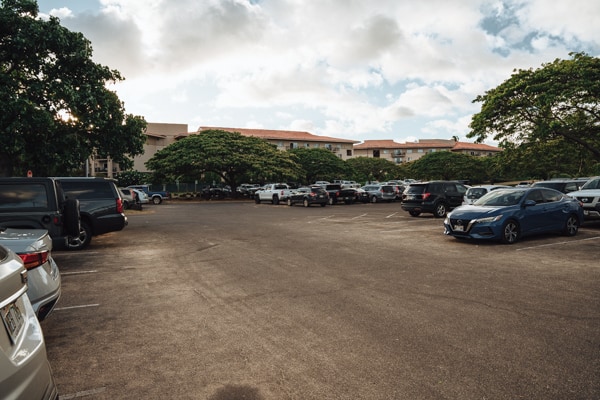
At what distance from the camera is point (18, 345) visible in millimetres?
1967

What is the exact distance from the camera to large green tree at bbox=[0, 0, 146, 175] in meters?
14.9

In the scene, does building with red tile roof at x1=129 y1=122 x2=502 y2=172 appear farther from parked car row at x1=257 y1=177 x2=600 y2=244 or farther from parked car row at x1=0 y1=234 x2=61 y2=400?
parked car row at x1=0 y1=234 x2=61 y2=400

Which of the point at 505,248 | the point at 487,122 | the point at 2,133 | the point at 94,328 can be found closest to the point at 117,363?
the point at 94,328

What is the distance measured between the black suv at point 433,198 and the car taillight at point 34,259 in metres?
16.8

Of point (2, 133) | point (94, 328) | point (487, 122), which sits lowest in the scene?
point (94, 328)

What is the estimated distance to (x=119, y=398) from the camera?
3002mm

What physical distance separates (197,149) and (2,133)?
2778cm

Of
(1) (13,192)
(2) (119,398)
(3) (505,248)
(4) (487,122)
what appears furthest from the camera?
(4) (487,122)

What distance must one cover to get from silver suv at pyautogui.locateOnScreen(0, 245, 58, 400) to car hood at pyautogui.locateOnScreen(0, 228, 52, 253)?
6.34 ft

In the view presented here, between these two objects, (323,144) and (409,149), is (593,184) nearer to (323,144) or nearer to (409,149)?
(323,144)

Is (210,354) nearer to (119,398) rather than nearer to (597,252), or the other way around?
(119,398)

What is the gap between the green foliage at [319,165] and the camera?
197ft

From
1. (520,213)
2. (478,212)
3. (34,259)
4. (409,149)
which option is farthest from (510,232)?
(409,149)

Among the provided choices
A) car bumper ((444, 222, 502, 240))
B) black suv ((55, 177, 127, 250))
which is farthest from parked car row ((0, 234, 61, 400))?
car bumper ((444, 222, 502, 240))
